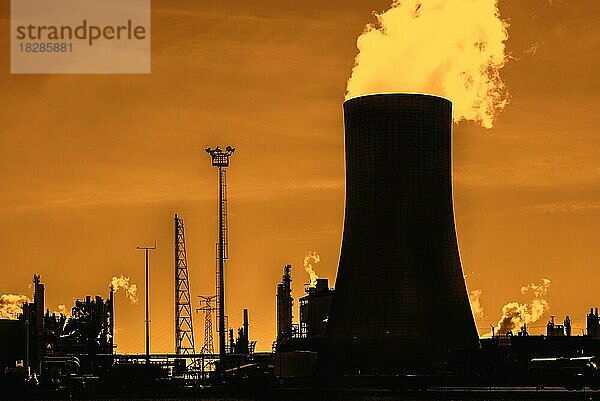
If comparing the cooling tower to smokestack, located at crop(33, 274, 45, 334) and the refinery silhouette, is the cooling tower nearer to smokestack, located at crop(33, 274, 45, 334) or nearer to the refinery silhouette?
the refinery silhouette

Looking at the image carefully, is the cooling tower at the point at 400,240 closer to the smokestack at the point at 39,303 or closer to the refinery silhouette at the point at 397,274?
the refinery silhouette at the point at 397,274

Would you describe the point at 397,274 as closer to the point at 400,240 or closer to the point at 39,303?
the point at 400,240

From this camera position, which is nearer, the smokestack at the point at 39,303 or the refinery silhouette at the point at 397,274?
the refinery silhouette at the point at 397,274

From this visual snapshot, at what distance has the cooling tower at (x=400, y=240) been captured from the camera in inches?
2736

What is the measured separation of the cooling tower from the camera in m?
69.5

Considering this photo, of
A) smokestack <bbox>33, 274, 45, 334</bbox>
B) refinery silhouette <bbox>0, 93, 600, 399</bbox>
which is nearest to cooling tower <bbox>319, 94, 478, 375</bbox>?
refinery silhouette <bbox>0, 93, 600, 399</bbox>

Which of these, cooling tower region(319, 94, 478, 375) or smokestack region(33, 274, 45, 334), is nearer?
cooling tower region(319, 94, 478, 375)

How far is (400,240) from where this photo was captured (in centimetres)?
6975

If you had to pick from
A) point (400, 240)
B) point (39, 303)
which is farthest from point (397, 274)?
point (39, 303)

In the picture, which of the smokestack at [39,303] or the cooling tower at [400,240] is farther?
the smokestack at [39,303]

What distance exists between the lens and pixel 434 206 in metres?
69.9

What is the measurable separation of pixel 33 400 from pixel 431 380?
20194 millimetres

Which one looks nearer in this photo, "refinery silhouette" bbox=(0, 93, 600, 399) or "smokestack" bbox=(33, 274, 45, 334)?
"refinery silhouette" bbox=(0, 93, 600, 399)

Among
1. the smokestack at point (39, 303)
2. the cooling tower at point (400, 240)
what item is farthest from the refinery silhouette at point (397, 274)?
the smokestack at point (39, 303)
